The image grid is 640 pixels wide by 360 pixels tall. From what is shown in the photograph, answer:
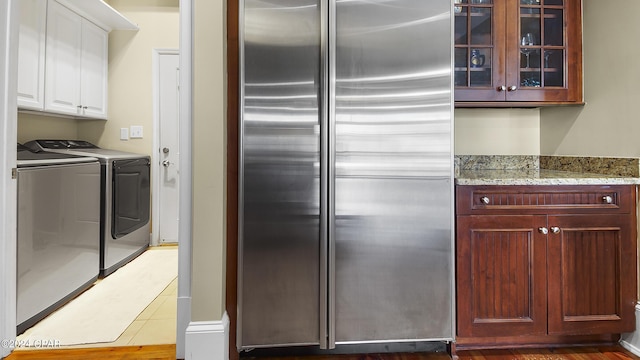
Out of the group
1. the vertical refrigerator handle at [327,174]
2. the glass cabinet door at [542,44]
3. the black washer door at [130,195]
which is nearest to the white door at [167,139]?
the black washer door at [130,195]

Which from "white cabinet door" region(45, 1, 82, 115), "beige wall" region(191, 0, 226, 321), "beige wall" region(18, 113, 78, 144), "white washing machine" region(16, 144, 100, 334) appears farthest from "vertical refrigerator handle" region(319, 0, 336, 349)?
"beige wall" region(18, 113, 78, 144)

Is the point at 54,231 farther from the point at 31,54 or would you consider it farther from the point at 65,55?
the point at 65,55

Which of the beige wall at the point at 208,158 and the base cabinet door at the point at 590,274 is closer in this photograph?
the beige wall at the point at 208,158

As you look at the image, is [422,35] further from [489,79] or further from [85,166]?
[85,166]

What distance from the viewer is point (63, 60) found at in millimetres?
2883

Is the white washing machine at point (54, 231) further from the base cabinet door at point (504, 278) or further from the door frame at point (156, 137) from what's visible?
the base cabinet door at point (504, 278)

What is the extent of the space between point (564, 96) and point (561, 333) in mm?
1292

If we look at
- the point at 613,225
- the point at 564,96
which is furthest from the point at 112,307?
the point at 564,96

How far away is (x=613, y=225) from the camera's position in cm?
176

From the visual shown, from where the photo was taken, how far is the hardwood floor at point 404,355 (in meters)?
1.75

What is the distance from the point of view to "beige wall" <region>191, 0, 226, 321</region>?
162 centimetres

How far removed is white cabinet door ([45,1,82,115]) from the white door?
2.50 ft

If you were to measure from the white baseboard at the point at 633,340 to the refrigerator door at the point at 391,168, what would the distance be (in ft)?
3.19

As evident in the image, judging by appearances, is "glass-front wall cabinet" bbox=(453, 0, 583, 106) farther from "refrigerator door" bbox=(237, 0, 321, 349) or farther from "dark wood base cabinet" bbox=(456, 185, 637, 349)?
"refrigerator door" bbox=(237, 0, 321, 349)
